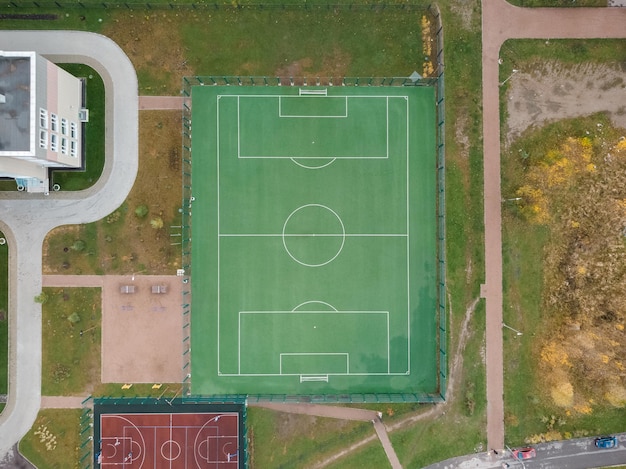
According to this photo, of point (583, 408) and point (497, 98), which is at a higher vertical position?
point (497, 98)

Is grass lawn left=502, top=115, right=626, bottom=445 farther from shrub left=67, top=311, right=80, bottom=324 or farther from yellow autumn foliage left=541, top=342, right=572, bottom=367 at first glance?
shrub left=67, top=311, right=80, bottom=324

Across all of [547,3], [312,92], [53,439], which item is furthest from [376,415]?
[547,3]

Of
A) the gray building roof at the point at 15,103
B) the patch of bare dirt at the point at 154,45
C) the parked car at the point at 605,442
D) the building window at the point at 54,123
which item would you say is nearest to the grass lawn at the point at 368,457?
the parked car at the point at 605,442

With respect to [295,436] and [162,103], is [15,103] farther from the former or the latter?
[295,436]

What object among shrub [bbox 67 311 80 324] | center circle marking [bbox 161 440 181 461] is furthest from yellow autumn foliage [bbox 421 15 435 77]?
center circle marking [bbox 161 440 181 461]

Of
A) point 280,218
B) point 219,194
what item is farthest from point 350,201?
point 219,194

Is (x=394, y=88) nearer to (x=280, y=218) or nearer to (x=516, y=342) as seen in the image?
(x=280, y=218)
